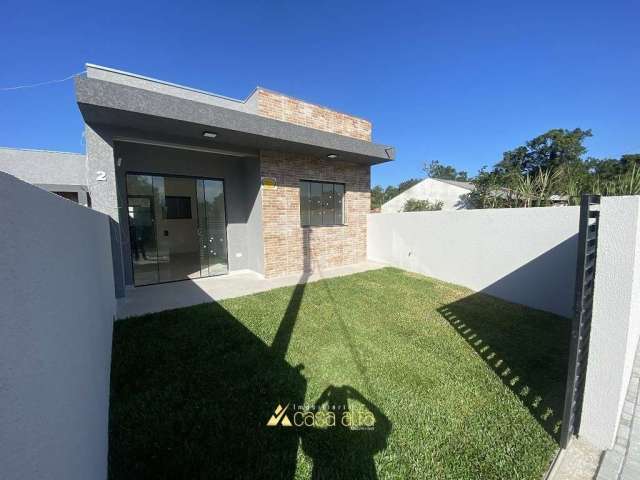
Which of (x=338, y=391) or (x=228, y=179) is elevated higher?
(x=228, y=179)

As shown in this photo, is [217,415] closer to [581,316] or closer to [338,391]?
[338,391]

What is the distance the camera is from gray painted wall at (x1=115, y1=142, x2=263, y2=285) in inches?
267

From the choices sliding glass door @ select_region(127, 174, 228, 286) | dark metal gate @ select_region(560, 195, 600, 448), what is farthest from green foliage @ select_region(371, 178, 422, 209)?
dark metal gate @ select_region(560, 195, 600, 448)

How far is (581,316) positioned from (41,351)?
3469mm

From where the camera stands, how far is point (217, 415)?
101 inches

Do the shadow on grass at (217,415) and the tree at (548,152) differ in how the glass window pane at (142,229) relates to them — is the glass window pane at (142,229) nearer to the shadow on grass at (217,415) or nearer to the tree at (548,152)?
the shadow on grass at (217,415)

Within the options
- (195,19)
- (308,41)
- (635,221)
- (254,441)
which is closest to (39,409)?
(254,441)

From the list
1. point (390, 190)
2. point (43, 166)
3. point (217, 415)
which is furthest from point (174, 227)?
point (390, 190)

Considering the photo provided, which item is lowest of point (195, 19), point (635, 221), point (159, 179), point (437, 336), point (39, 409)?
point (437, 336)

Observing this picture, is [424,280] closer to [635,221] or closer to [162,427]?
[635,221]

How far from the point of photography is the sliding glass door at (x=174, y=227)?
718cm

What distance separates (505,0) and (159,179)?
1070 cm

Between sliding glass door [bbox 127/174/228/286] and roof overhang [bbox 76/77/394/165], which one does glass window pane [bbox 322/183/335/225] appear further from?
sliding glass door [bbox 127/174/228/286]

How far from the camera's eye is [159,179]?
7.33 metres
